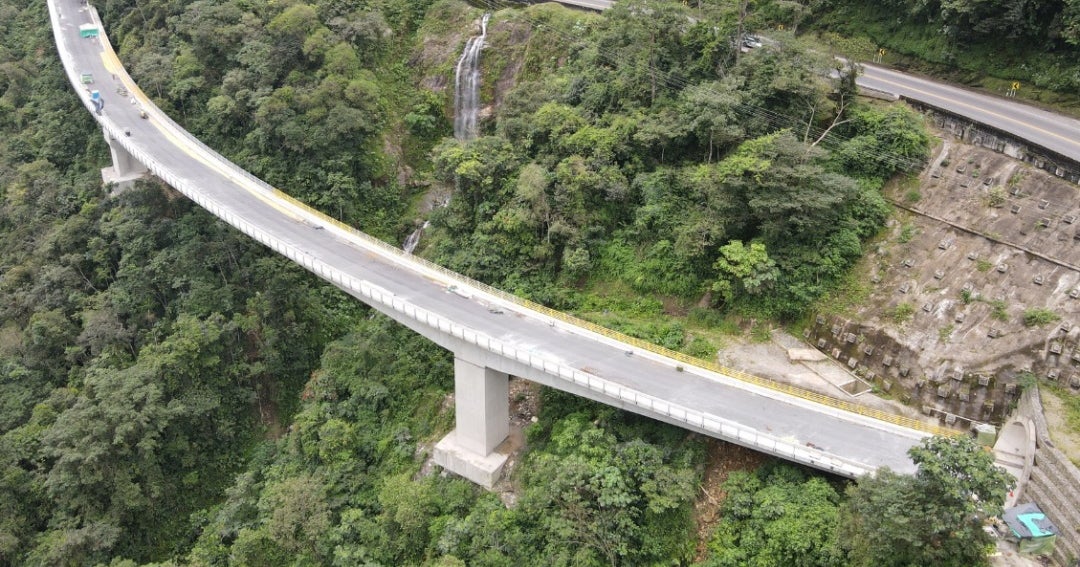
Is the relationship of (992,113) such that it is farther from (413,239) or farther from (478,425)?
(413,239)

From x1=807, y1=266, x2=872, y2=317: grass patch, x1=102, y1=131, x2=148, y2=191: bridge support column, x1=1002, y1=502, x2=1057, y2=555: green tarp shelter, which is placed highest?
x1=807, y1=266, x2=872, y2=317: grass patch

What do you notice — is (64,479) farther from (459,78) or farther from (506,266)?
(459,78)

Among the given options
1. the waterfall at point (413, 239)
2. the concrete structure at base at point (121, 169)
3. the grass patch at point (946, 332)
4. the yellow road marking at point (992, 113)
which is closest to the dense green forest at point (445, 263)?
the concrete structure at base at point (121, 169)

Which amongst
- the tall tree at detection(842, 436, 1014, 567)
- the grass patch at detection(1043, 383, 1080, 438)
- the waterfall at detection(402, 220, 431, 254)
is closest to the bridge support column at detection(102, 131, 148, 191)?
the waterfall at detection(402, 220, 431, 254)

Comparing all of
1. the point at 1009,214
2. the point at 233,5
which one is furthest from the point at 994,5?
the point at 233,5

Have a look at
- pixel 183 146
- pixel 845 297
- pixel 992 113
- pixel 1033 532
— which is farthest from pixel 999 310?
pixel 183 146

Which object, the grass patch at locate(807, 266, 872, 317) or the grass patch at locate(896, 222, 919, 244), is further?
the grass patch at locate(896, 222, 919, 244)

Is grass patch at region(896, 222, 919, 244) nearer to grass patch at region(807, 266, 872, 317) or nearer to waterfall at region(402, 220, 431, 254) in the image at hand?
grass patch at region(807, 266, 872, 317)
